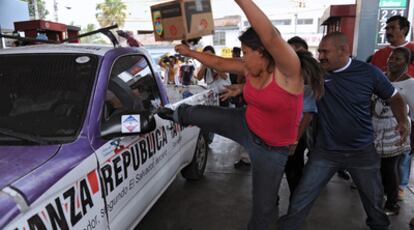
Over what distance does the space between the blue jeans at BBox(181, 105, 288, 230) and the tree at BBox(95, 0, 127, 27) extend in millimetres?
58640

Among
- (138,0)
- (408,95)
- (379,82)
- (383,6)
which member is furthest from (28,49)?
(138,0)

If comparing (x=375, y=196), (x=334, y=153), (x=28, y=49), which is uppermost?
(x=28, y=49)

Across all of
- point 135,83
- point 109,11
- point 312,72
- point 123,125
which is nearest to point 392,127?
point 312,72

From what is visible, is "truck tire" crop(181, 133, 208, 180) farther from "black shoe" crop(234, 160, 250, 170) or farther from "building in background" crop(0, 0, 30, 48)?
"building in background" crop(0, 0, 30, 48)

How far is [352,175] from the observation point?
9.14 feet

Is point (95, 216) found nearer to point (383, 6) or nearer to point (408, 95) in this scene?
point (408, 95)

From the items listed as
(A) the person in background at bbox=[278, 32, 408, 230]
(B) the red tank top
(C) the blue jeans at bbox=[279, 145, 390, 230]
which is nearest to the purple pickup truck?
(B) the red tank top

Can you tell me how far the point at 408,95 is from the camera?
3180 mm

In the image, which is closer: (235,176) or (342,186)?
(342,186)

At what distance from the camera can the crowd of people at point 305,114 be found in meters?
2.09

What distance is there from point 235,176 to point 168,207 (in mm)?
1288

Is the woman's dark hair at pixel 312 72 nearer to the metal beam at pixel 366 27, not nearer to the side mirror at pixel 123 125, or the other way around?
the side mirror at pixel 123 125

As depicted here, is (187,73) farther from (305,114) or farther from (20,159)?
(20,159)

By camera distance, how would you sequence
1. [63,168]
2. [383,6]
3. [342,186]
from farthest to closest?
[383,6] < [342,186] < [63,168]
